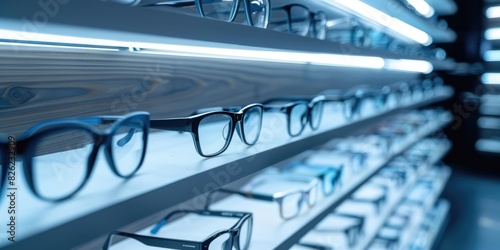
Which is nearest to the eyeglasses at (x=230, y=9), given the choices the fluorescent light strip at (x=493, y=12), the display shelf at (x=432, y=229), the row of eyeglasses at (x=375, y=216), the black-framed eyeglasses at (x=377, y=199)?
the row of eyeglasses at (x=375, y=216)

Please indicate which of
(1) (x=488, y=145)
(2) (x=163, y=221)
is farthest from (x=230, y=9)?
(1) (x=488, y=145)

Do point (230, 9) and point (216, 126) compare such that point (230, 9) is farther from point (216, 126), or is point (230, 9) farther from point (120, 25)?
point (120, 25)

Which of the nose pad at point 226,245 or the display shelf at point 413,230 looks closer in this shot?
the nose pad at point 226,245

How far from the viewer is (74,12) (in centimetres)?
41

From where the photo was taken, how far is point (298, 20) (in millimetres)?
1094

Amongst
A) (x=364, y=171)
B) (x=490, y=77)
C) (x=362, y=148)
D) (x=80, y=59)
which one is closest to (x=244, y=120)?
(x=80, y=59)

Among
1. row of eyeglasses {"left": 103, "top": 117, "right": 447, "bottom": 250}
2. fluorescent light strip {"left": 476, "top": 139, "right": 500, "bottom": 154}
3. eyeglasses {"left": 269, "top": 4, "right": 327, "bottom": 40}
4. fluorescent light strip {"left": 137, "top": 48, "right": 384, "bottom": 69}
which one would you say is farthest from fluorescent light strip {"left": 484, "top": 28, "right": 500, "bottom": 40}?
eyeglasses {"left": 269, "top": 4, "right": 327, "bottom": 40}

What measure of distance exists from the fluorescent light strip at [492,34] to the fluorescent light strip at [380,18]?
85.2 inches

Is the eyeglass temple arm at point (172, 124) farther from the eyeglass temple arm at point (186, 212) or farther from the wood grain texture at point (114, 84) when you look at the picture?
the eyeglass temple arm at point (186, 212)

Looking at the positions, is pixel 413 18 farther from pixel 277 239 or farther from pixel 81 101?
pixel 81 101

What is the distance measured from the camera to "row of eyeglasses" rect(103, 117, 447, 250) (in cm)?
80

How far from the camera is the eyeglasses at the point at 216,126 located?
2.24 feet

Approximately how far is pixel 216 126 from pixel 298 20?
0.48m

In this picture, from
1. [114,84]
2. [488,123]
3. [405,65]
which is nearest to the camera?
[114,84]
